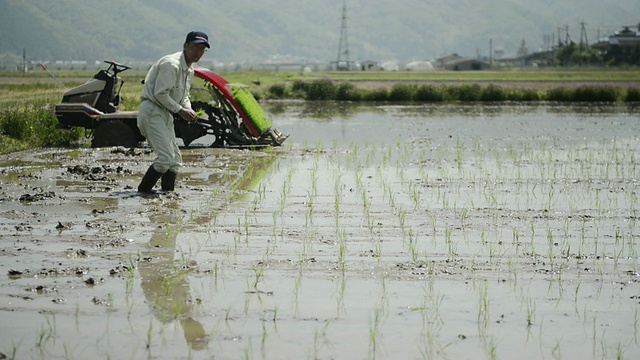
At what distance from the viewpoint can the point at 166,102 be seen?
1107 centimetres

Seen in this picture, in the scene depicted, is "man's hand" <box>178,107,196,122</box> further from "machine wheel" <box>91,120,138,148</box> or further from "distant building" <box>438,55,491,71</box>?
"distant building" <box>438,55,491,71</box>

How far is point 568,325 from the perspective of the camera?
6363mm

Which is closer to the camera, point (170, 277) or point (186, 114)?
point (170, 277)

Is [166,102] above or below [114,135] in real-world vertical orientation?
above

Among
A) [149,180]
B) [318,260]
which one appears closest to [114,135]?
[149,180]

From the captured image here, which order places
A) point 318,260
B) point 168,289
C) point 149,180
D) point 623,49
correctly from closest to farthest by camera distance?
1. point 168,289
2. point 318,260
3. point 149,180
4. point 623,49

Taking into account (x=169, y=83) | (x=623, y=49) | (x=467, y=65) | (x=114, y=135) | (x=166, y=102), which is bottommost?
(x=114, y=135)

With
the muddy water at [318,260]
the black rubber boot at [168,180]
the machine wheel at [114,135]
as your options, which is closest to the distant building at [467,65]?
the machine wheel at [114,135]

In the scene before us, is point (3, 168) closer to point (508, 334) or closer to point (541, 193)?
point (541, 193)

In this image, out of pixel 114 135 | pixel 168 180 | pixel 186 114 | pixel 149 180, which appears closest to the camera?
pixel 186 114

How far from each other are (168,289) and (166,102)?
4.55 metres

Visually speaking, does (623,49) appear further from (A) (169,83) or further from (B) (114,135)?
(A) (169,83)

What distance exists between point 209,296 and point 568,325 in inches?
95.7

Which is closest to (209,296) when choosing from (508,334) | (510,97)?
(508,334)
